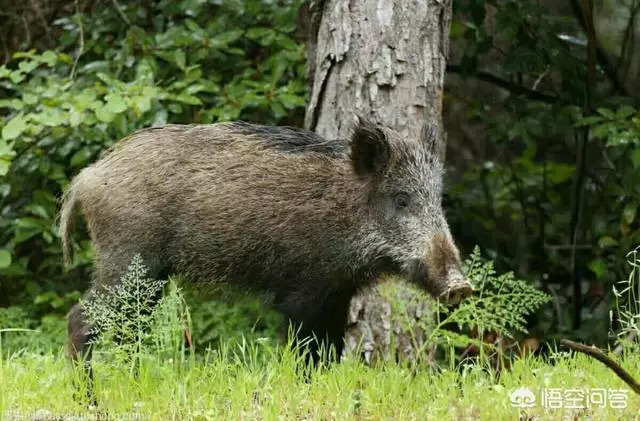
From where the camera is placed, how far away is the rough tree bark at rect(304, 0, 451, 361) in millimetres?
5699

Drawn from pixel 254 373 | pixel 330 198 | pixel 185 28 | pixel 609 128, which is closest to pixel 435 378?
pixel 254 373

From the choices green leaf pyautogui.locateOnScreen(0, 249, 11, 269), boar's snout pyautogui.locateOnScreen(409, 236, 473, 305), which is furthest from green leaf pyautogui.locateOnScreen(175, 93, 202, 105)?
boar's snout pyautogui.locateOnScreen(409, 236, 473, 305)

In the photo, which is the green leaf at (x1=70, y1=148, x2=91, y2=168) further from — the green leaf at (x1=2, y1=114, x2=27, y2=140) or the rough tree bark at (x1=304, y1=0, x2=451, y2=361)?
the rough tree bark at (x1=304, y1=0, x2=451, y2=361)

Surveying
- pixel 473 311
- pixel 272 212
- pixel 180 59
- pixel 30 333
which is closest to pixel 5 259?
pixel 30 333

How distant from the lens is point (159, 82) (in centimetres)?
673

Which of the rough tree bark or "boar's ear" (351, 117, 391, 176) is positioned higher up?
the rough tree bark

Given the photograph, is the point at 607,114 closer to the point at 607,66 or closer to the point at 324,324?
the point at 607,66

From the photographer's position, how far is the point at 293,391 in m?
4.00

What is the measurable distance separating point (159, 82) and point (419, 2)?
1.90m

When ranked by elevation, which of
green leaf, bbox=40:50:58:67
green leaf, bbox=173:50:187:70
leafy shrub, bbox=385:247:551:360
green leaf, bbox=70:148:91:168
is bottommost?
leafy shrub, bbox=385:247:551:360

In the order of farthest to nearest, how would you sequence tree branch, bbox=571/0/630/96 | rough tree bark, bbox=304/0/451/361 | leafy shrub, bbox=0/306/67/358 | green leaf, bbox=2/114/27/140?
tree branch, bbox=571/0/630/96 → leafy shrub, bbox=0/306/67/358 → green leaf, bbox=2/114/27/140 → rough tree bark, bbox=304/0/451/361

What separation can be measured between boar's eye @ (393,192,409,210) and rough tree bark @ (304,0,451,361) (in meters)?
0.56

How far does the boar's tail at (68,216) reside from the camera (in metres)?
5.37

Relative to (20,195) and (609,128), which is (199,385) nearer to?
(609,128)
